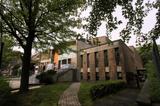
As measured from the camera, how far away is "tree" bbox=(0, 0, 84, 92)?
13195 millimetres

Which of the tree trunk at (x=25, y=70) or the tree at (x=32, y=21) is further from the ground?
the tree at (x=32, y=21)

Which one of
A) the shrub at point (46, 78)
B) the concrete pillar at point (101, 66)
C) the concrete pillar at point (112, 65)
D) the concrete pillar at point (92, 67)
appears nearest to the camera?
the shrub at point (46, 78)

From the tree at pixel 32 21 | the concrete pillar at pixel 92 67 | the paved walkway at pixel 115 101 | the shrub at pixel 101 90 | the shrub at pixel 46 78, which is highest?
the tree at pixel 32 21

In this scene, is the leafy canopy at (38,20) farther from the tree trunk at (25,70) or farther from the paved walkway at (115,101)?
the paved walkway at (115,101)

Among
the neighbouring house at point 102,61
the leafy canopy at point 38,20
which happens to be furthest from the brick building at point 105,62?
the leafy canopy at point 38,20

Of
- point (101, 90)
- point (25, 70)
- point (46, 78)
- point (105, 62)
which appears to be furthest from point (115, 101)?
point (105, 62)

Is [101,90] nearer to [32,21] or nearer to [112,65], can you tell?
[32,21]

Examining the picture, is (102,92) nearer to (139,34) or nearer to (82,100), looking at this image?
(82,100)

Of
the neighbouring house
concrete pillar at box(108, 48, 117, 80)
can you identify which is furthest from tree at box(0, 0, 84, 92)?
concrete pillar at box(108, 48, 117, 80)

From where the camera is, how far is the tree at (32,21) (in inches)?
520

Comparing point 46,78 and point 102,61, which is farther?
point 102,61

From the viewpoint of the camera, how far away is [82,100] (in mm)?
10969

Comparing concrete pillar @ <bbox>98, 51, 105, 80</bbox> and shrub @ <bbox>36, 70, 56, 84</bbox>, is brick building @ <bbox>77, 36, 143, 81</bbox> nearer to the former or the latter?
concrete pillar @ <bbox>98, 51, 105, 80</bbox>

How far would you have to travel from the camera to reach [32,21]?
45.9 ft
